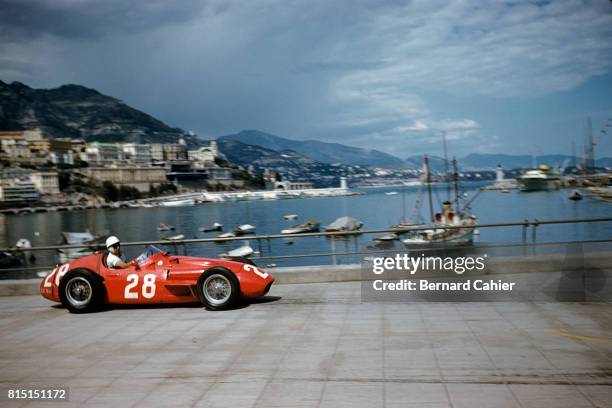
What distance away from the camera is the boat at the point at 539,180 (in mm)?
119312

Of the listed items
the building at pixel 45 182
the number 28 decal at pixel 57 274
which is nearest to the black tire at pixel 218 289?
the number 28 decal at pixel 57 274

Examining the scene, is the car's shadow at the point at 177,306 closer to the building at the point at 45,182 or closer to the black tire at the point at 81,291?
the black tire at the point at 81,291

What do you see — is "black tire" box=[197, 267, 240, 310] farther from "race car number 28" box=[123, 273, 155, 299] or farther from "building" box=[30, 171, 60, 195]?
"building" box=[30, 171, 60, 195]

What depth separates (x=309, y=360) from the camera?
7.02 m

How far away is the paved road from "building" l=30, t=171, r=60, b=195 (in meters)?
200

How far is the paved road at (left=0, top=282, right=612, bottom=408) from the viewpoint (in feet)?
19.1

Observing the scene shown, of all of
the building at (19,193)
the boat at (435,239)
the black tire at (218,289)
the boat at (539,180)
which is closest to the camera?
the black tire at (218,289)

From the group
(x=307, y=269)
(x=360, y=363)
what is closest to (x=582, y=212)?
(x=307, y=269)

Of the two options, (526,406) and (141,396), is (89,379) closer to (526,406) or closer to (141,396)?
(141,396)

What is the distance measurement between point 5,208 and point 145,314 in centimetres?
18366

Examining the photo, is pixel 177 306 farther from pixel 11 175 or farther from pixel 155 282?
pixel 11 175

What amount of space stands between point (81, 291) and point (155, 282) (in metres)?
1.42

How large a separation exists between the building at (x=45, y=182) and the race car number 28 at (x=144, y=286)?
200m

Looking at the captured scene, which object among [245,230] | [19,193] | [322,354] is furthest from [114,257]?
[19,193]
